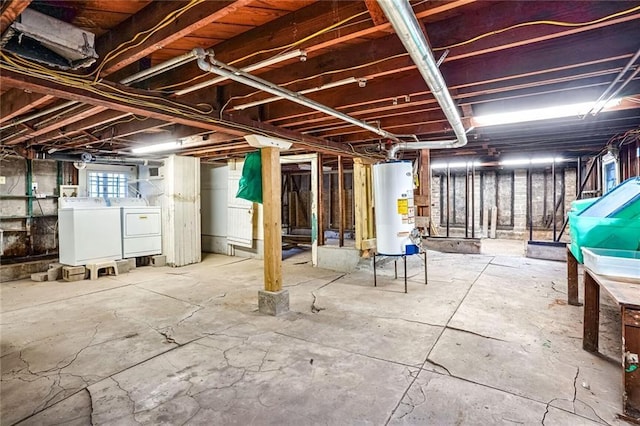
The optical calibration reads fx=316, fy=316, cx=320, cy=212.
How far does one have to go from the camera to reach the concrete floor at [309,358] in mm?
1865

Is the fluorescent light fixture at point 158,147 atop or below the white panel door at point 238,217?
atop

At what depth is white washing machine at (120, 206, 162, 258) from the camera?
563 centimetres

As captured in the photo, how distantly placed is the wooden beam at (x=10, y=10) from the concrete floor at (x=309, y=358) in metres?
2.06

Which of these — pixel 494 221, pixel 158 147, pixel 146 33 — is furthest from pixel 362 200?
pixel 494 221

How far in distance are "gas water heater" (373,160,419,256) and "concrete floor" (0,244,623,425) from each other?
0.66 meters

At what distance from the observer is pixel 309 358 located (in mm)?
2480

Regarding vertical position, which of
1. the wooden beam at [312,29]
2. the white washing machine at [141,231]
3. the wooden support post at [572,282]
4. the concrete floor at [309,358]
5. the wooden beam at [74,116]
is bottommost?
the concrete floor at [309,358]

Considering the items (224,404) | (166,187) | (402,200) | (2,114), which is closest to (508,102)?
(402,200)

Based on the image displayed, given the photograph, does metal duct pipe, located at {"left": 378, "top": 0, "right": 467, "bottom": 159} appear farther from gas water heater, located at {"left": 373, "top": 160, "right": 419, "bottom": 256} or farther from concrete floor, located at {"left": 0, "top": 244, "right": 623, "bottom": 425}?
concrete floor, located at {"left": 0, "top": 244, "right": 623, "bottom": 425}

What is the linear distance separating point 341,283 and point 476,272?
2.30 meters

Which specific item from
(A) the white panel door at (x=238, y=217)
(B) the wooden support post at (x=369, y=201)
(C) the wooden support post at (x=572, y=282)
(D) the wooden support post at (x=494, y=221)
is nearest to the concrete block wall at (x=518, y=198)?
(D) the wooden support post at (x=494, y=221)

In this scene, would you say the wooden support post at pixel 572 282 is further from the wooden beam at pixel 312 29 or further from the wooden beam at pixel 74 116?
the wooden beam at pixel 74 116

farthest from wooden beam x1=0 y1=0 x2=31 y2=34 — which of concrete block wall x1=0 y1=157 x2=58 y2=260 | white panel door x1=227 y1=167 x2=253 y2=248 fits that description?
concrete block wall x1=0 y1=157 x2=58 y2=260

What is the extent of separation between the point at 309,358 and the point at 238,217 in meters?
4.68
